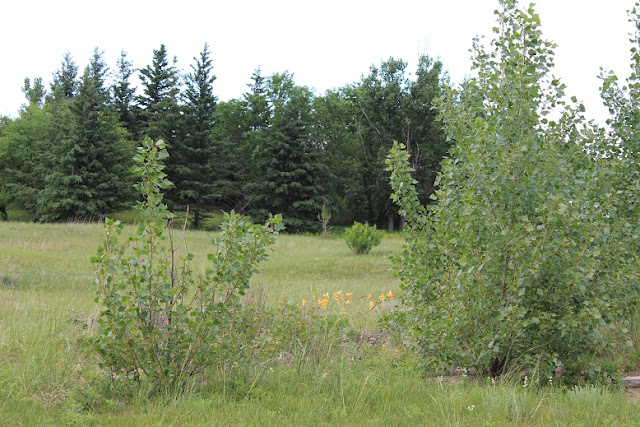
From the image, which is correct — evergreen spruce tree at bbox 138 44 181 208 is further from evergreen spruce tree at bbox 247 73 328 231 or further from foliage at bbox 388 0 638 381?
foliage at bbox 388 0 638 381

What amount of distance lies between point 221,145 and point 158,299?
3680 centimetres

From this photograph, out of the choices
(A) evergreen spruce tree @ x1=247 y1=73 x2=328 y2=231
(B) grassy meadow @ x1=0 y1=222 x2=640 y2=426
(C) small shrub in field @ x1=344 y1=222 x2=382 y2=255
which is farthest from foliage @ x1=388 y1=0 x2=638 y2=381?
(A) evergreen spruce tree @ x1=247 y1=73 x2=328 y2=231

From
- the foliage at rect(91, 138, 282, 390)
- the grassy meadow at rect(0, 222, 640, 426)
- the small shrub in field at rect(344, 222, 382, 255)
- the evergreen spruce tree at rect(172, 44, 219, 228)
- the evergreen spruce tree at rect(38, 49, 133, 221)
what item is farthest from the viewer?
the evergreen spruce tree at rect(172, 44, 219, 228)

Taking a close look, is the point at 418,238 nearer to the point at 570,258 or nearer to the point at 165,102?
the point at 570,258

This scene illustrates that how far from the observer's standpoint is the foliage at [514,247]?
405cm

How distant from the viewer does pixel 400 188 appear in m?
5.02

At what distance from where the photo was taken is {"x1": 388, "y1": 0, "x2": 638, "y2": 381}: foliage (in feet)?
13.3

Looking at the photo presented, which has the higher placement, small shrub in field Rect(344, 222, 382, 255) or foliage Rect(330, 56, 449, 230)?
foliage Rect(330, 56, 449, 230)

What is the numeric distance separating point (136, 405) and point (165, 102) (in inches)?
1482

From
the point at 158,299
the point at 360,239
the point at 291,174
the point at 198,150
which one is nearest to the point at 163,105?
the point at 198,150

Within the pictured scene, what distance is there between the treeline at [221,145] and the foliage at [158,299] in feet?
99.1

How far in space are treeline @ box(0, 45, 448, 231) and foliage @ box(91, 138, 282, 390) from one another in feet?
99.1

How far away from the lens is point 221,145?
3984cm

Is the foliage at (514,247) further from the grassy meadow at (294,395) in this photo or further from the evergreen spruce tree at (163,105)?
the evergreen spruce tree at (163,105)
